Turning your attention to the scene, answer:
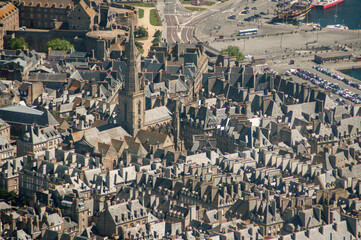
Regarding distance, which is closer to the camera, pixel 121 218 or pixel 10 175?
pixel 121 218

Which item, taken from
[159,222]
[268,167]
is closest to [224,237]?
[159,222]

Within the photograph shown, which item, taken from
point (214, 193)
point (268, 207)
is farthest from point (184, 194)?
point (268, 207)

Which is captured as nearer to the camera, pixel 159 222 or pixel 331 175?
pixel 159 222

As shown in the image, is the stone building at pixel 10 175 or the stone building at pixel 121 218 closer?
the stone building at pixel 121 218

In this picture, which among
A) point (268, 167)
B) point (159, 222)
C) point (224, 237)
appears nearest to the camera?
point (224, 237)

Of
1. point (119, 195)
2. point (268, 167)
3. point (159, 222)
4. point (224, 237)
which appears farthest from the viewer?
point (268, 167)

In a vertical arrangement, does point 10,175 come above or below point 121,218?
above

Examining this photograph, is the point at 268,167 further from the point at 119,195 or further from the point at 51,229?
the point at 51,229

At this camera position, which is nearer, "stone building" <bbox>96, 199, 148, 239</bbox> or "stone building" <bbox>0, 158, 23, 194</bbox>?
"stone building" <bbox>96, 199, 148, 239</bbox>

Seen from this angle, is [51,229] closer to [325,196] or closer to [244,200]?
[244,200]

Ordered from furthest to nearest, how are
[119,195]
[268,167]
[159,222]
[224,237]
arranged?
1. [268,167]
2. [119,195]
3. [159,222]
4. [224,237]
